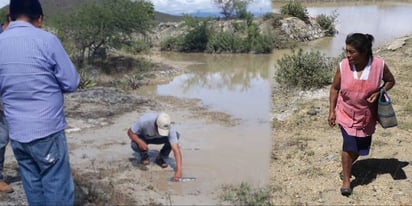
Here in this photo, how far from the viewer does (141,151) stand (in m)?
5.69

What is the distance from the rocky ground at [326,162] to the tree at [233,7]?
691 inches

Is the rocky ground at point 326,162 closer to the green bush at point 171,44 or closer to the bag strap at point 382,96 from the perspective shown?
the bag strap at point 382,96

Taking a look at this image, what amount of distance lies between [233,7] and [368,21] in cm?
930

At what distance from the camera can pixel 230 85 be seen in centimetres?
1421

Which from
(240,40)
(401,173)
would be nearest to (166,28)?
(240,40)

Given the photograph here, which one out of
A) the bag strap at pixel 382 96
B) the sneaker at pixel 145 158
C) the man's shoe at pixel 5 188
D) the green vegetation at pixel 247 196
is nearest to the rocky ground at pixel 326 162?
the green vegetation at pixel 247 196

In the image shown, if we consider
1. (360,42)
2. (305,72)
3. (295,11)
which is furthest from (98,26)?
(295,11)

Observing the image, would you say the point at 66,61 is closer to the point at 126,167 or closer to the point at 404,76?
the point at 126,167

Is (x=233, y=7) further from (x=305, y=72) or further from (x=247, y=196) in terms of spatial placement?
(x=247, y=196)

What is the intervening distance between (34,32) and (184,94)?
993 centimetres

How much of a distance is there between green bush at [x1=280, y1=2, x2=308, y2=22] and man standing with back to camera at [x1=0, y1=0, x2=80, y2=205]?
982 inches

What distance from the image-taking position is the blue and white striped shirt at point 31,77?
2.88m

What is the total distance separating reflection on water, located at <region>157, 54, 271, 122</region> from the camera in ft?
35.0

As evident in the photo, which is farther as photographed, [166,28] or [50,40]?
[166,28]
